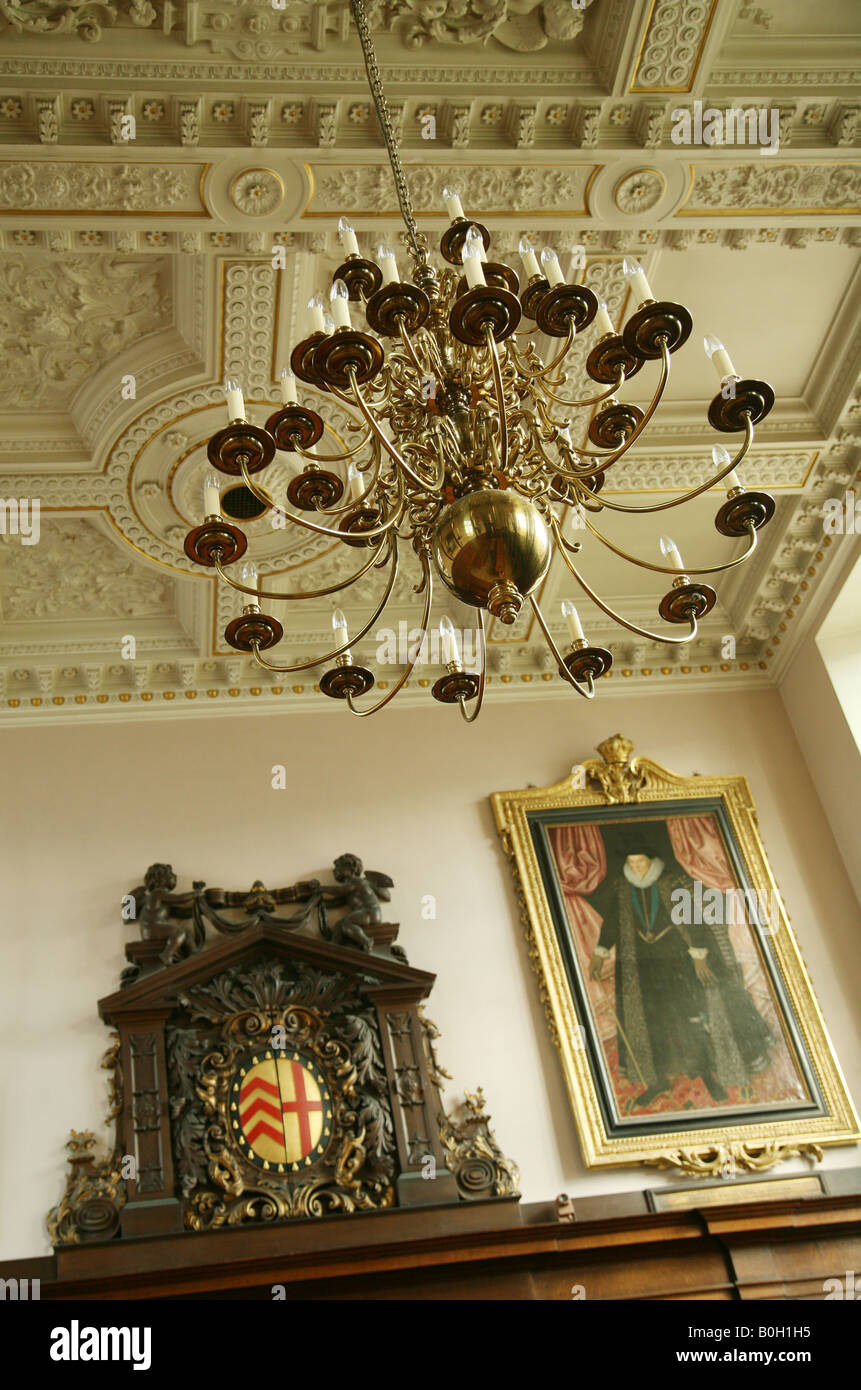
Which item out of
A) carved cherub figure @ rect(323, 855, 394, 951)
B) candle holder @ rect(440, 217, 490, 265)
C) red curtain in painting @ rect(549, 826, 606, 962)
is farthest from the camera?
red curtain in painting @ rect(549, 826, 606, 962)

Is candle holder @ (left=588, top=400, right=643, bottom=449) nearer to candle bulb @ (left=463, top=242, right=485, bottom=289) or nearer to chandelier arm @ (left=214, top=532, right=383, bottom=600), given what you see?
candle bulb @ (left=463, top=242, right=485, bottom=289)

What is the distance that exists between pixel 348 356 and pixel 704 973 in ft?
17.3

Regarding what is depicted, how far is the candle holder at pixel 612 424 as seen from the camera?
403cm

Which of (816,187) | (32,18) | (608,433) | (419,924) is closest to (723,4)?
(816,187)

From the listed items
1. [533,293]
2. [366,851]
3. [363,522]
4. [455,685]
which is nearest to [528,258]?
[533,293]

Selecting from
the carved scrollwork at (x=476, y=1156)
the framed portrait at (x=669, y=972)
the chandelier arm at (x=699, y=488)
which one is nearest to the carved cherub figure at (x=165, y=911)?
the carved scrollwork at (x=476, y=1156)

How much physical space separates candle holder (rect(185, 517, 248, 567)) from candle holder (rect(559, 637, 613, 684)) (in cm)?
123

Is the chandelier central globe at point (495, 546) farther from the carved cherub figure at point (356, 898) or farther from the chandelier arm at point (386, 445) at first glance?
the carved cherub figure at point (356, 898)

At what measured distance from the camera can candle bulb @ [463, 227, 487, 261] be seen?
11.9ft

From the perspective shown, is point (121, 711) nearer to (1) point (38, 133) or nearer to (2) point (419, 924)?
(2) point (419, 924)

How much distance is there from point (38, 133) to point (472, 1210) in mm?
5829

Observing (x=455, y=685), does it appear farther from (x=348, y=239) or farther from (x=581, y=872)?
(x=581, y=872)

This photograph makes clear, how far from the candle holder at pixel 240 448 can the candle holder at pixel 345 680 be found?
781 mm

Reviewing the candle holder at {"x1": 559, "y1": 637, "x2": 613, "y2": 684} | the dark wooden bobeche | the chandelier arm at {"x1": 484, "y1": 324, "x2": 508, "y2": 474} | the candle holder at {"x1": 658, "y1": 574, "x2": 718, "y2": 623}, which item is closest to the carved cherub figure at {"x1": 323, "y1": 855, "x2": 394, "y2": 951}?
the dark wooden bobeche
